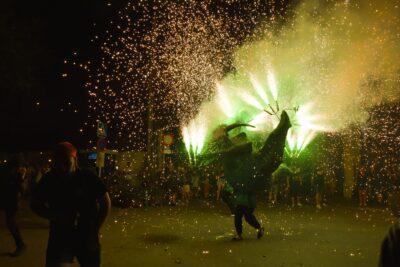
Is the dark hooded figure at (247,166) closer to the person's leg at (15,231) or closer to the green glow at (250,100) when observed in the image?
the person's leg at (15,231)

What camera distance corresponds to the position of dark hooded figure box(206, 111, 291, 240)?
10.2 metres

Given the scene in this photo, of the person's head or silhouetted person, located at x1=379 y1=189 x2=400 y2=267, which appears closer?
silhouetted person, located at x1=379 y1=189 x2=400 y2=267

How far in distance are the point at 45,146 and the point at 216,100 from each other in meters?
18.4

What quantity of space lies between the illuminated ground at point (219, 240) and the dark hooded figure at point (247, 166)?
2.08ft

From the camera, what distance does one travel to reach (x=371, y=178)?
2364cm

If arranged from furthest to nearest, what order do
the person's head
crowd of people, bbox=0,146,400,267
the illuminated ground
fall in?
1. the illuminated ground
2. the person's head
3. crowd of people, bbox=0,146,400,267

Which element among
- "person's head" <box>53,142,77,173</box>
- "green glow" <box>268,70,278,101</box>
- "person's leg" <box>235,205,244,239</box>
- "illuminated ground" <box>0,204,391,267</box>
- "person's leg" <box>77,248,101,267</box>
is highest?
"green glow" <box>268,70,278,101</box>

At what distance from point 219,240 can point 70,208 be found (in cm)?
570

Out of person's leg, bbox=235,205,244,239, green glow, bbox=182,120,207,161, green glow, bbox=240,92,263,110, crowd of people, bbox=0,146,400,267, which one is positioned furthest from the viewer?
green glow, bbox=182,120,207,161

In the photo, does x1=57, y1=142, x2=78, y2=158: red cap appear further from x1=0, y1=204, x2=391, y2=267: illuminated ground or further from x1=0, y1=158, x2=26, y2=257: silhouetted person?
x1=0, y1=158, x2=26, y2=257: silhouetted person

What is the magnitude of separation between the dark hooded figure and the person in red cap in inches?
206

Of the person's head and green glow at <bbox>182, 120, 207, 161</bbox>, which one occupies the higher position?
green glow at <bbox>182, 120, 207, 161</bbox>

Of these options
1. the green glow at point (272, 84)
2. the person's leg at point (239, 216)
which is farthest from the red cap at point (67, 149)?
the green glow at point (272, 84)

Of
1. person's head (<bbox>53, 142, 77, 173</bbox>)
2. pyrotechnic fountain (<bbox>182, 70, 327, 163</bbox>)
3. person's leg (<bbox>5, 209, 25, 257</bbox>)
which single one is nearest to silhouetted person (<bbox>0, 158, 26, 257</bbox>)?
person's leg (<bbox>5, 209, 25, 257</bbox>)
